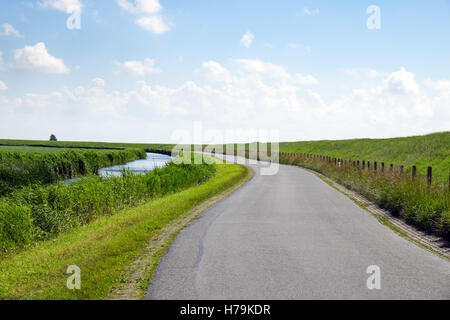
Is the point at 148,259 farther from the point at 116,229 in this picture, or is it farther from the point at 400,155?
the point at 400,155

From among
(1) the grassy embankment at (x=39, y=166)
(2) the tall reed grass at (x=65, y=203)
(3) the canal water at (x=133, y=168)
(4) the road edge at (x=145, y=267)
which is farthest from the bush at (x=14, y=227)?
(3) the canal water at (x=133, y=168)

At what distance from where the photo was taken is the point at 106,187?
16781 mm

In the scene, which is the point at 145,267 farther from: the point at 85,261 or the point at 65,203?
the point at 65,203

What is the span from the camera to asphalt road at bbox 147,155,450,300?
5.71 m

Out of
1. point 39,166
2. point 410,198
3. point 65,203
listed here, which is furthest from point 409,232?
point 39,166

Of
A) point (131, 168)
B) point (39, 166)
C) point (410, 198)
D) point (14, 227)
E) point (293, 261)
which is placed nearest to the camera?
point (293, 261)

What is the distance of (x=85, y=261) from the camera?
7582mm

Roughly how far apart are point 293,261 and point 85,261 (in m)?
4.05

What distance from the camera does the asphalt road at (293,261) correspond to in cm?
571

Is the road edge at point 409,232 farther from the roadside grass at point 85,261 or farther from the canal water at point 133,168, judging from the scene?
the canal water at point 133,168

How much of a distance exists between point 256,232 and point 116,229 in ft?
12.8

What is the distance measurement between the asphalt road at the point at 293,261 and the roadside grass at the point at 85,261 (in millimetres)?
821

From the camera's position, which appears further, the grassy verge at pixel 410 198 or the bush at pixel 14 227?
the grassy verge at pixel 410 198

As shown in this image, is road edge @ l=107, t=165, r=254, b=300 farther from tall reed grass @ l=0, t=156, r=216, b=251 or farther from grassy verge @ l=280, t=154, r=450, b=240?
grassy verge @ l=280, t=154, r=450, b=240
